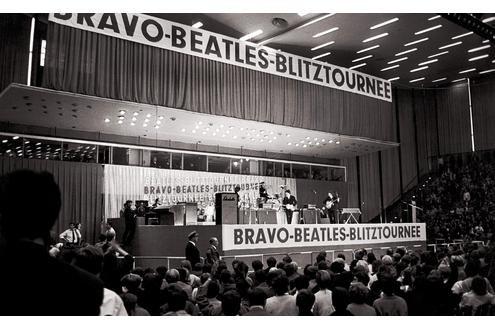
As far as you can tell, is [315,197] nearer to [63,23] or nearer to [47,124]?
[47,124]

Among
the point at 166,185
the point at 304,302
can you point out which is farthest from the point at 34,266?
the point at 166,185

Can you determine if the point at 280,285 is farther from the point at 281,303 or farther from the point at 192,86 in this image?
the point at 192,86

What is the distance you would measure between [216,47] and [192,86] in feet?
4.36

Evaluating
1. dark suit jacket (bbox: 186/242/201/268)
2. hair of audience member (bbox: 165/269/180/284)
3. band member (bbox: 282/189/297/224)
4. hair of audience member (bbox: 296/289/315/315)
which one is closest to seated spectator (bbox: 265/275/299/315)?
hair of audience member (bbox: 296/289/315/315)

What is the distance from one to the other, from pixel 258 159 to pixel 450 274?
13.7 meters

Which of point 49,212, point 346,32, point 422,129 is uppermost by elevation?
point 346,32

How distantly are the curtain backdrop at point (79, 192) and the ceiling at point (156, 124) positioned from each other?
1278 mm

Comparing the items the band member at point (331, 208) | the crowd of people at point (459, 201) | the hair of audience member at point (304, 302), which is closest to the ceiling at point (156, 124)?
the band member at point (331, 208)

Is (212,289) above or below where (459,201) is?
below

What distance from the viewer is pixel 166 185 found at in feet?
53.8

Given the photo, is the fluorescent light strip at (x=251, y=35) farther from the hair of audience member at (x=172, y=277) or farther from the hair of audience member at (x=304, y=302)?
the hair of audience member at (x=304, y=302)

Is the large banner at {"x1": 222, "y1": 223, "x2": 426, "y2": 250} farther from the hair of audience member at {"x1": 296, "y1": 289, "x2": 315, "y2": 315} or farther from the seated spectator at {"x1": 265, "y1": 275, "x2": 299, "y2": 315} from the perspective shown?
the hair of audience member at {"x1": 296, "y1": 289, "x2": 315, "y2": 315}

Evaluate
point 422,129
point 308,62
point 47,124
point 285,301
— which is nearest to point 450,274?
point 285,301

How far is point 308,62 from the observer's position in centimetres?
1455
